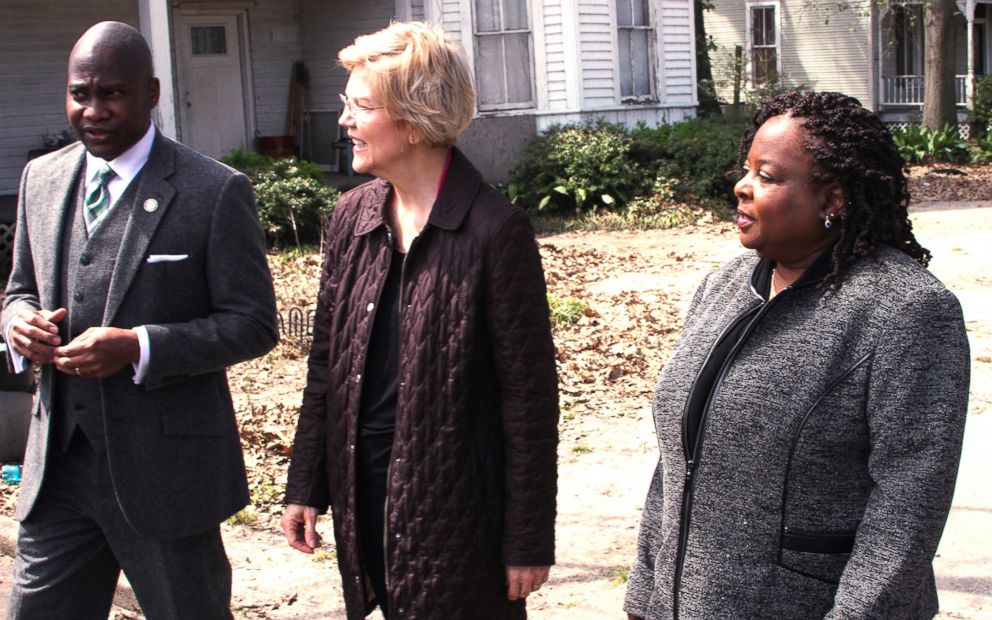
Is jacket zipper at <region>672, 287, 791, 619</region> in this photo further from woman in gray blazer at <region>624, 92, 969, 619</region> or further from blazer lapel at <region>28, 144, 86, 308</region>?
blazer lapel at <region>28, 144, 86, 308</region>

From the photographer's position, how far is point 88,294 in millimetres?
3303

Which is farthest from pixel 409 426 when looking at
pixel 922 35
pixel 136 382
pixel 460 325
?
pixel 922 35

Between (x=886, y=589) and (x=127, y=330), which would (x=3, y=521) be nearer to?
(x=127, y=330)

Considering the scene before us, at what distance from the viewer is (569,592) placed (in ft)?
17.0

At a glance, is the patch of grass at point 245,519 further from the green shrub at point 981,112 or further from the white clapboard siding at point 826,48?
the white clapboard siding at point 826,48

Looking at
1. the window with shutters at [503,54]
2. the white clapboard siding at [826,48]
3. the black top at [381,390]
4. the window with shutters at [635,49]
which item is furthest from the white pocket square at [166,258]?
the white clapboard siding at [826,48]

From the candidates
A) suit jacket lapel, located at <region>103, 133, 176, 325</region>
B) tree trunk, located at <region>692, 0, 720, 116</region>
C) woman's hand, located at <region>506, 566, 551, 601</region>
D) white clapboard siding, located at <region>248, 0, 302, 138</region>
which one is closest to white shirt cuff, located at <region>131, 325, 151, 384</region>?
suit jacket lapel, located at <region>103, 133, 176, 325</region>

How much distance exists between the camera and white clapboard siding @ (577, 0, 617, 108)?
19.1m

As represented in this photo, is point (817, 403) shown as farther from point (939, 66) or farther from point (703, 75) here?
point (939, 66)

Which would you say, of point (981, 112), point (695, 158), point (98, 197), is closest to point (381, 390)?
point (98, 197)

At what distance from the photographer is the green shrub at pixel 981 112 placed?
2700cm

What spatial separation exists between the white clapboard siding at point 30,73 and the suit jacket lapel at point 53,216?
14.7 meters

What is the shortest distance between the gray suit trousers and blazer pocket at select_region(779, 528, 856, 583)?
1.68 metres

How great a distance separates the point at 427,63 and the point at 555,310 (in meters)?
7.67
